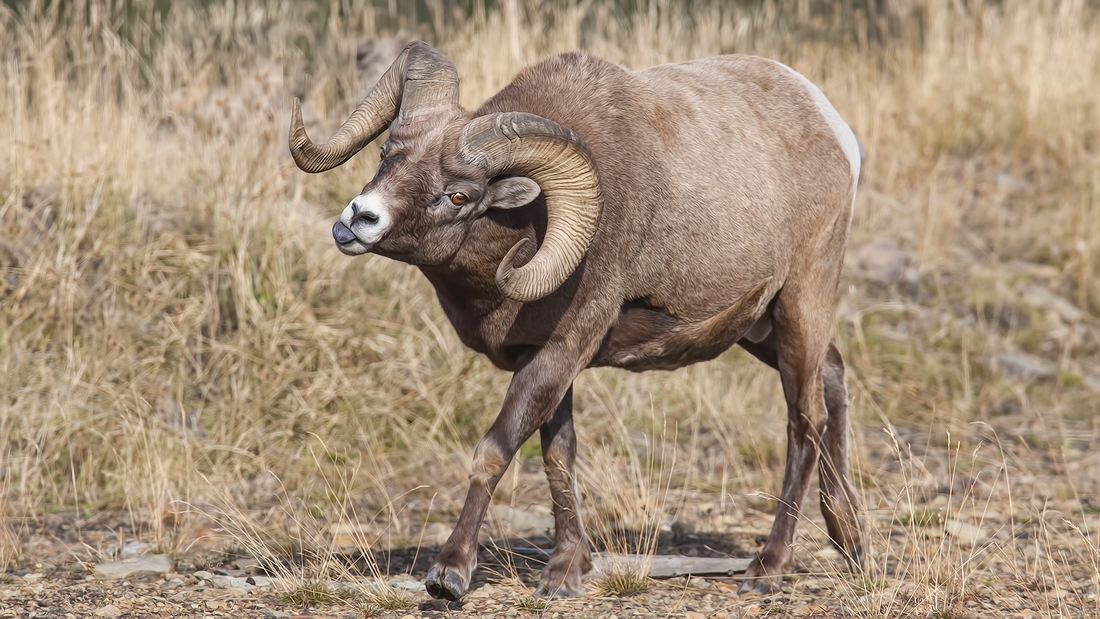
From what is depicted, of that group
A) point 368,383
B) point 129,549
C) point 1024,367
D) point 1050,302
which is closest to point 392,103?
point 129,549

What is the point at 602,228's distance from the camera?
4.59 metres

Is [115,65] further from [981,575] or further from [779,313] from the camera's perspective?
[981,575]

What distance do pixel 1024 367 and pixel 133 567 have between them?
5951 mm

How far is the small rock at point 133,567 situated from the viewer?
200 inches

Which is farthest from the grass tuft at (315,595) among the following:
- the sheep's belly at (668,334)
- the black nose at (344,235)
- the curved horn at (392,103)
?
the curved horn at (392,103)

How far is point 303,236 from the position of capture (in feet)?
23.7

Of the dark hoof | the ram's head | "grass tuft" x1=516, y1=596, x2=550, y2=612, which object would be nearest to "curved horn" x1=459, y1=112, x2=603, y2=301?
the ram's head

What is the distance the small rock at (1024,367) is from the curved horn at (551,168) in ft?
16.5

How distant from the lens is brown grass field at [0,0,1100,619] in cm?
522

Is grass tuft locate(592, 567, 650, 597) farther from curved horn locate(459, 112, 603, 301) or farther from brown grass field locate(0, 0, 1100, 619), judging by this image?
curved horn locate(459, 112, 603, 301)

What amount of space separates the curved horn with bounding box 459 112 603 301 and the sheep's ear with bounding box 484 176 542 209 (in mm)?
80

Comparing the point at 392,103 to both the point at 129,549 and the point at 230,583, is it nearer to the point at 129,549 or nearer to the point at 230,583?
the point at 230,583

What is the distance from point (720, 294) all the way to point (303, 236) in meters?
3.16

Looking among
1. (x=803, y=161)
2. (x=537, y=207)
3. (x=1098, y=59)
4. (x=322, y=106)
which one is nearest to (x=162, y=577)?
(x=537, y=207)
